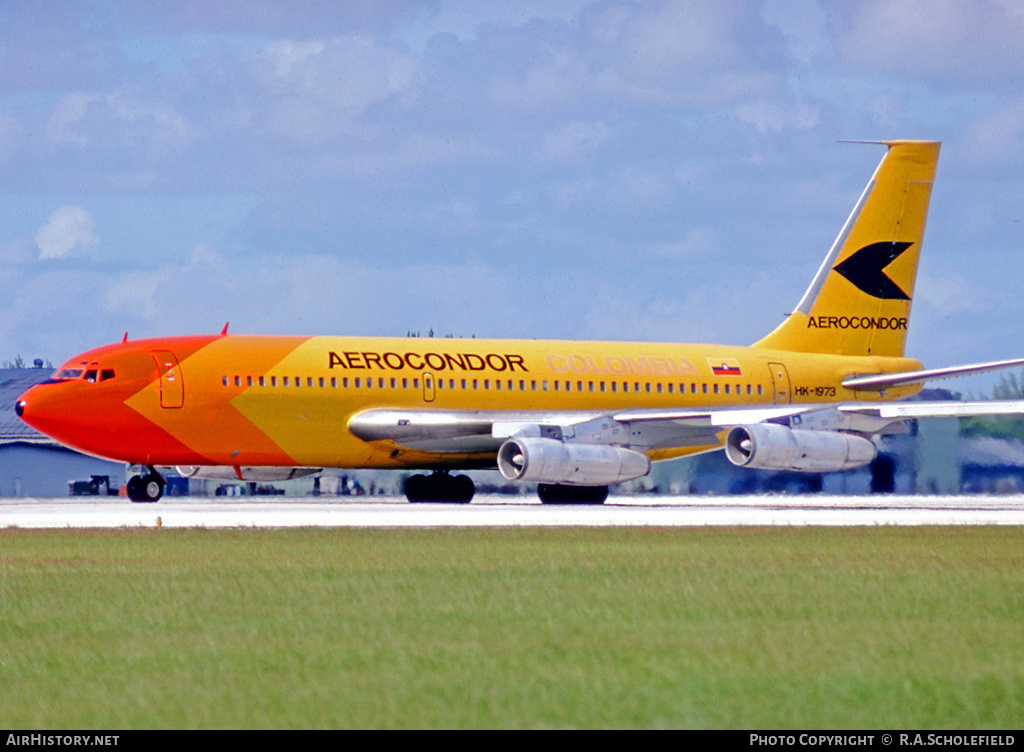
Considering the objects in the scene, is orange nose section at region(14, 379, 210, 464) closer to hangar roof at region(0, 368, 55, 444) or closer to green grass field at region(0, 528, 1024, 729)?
green grass field at region(0, 528, 1024, 729)

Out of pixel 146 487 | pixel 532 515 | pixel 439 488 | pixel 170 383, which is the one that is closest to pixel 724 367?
pixel 439 488

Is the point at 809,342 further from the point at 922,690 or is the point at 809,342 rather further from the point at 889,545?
the point at 922,690

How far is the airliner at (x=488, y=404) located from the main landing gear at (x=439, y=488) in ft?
0.16

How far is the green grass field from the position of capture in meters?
10.9

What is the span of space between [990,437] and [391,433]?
1861cm

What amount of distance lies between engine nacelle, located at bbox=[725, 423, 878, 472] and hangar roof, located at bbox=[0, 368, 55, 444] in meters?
33.7

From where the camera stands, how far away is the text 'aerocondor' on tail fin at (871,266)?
49.8 m

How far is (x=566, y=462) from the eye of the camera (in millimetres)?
40312

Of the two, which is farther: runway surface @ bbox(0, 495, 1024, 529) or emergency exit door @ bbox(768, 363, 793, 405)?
emergency exit door @ bbox(768, 363, 793, 405)

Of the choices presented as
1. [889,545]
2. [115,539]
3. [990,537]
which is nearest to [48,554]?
[115,539]

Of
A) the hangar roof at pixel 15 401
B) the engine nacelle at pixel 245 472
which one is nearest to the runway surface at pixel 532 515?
the engine nacelle at pixel 245 472

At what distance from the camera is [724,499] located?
163ft

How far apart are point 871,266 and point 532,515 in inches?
779

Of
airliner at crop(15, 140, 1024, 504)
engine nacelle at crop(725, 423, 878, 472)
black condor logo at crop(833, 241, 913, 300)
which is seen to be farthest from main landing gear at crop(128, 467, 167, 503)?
black condor logo at crop(833, 241, 913, 300)
